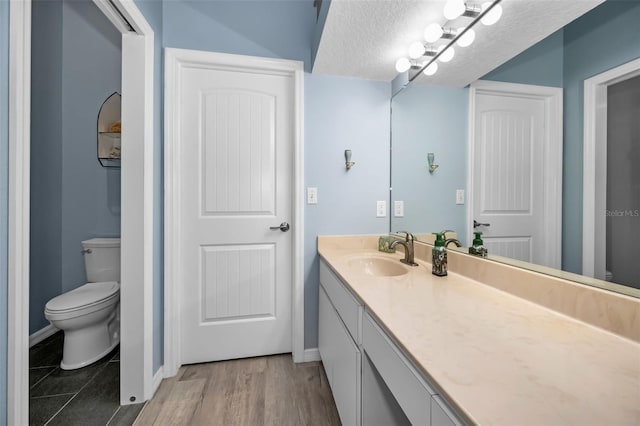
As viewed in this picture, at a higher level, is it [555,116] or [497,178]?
[555,116]

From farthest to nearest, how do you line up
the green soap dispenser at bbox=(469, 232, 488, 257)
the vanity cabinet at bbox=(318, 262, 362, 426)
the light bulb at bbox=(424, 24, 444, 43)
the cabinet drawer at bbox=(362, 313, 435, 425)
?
the light bulb at bbox=(424, 24, 444, 43) < the green soap dispenser at bbox=(469, 232, 488, 257) < the vanity cabinet at bbox=(318, 262, 362, 426) < the cabinet drawer at bbox=(362, 313, 435, 425)

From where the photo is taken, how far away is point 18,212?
756mm

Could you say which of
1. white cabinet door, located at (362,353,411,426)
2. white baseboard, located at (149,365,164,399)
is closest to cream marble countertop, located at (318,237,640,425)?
white cabinet door, located at (362,353,411,426)

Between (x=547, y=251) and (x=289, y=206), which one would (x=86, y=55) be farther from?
(x=547, y=251)

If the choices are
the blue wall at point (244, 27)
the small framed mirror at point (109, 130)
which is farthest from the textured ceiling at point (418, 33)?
the small framed mirror at point (109, 130)

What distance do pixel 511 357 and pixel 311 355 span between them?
1545 millimetres

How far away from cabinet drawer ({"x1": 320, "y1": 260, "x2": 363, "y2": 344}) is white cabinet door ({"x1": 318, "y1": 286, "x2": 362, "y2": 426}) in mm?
46

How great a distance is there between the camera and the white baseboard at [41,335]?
6.49 feet

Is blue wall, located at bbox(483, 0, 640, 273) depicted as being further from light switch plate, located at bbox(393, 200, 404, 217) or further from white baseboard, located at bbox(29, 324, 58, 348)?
white baseboard, located at bbox(29, 324, 58, 348)

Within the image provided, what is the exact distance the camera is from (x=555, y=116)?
83 cm

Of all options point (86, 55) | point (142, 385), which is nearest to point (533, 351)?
point (142, 385)

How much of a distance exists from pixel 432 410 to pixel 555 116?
915 mm

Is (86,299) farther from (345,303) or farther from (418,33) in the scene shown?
(418,33)

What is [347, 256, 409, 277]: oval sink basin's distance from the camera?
1577 mm
